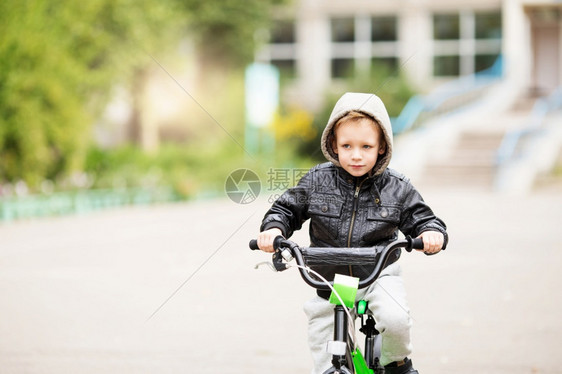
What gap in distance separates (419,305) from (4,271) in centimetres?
471

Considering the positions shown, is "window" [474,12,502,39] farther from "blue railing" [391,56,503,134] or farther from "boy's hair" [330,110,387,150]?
"boy's hair" [330,110,387,150]

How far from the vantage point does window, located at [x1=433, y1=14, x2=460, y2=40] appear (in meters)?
40.1

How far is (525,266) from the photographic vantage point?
1117cm

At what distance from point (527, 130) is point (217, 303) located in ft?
69.5

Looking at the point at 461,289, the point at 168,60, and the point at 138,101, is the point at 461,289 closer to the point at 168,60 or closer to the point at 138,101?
the point at 168,60

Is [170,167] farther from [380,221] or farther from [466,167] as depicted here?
[380,221]

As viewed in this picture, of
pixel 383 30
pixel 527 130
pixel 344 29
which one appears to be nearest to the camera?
pixel 527 130

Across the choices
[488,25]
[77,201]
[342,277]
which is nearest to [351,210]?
[342,277]

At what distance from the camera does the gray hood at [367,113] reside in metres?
3.95

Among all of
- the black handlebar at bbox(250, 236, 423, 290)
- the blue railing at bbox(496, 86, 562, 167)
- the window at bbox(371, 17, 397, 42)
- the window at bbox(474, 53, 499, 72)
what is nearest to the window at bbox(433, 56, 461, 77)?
the window at bbox(474, 53, 499, 72)

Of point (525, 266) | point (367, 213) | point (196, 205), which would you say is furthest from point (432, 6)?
point (367, 213)

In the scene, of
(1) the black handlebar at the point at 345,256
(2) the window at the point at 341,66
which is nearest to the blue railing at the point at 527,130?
(2) the window at the point at 341,66

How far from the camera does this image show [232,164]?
25938mm

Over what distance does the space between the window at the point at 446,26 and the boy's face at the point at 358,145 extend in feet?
122
